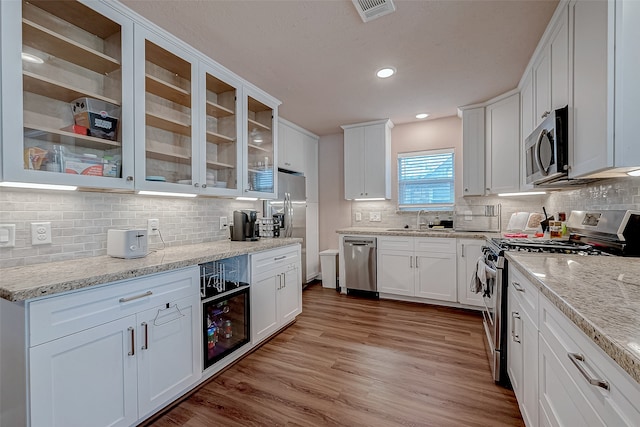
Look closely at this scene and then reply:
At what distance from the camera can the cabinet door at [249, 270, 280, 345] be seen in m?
2.32

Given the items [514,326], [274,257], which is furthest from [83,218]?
[514,326]

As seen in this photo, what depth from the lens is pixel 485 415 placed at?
1.62 metres

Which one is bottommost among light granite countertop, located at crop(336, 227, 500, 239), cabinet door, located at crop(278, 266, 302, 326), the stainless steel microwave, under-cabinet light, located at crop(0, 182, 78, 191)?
cabinet door, located at crop(278, 266, 302, 326)

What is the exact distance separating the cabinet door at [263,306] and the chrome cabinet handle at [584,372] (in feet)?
6.47

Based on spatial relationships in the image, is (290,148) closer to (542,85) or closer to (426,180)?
(426,180)

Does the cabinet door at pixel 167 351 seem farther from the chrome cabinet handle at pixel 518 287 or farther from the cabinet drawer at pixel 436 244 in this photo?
the cabinet drawer at pixel 436 244

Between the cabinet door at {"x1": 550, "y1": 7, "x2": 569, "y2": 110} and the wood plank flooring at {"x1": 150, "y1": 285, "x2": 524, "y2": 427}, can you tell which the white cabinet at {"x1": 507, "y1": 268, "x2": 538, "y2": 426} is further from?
the cabinet door at {"x1": 550, "y1": 7, "x2": 569, "y2": 110}

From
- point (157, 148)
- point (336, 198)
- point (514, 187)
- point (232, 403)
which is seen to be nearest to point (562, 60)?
point (514, 187)

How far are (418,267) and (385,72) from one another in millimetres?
2258

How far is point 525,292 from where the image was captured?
1.43 m

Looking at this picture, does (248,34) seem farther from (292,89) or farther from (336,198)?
(336,198)

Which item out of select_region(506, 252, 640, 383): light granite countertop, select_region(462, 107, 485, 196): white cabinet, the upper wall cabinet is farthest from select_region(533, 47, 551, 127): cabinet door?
select_region(506, 252, 640, 383): light granite countertop

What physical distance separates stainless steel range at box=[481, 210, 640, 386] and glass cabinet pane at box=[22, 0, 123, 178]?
2.57 meters

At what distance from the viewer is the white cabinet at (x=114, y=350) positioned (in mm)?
1159
